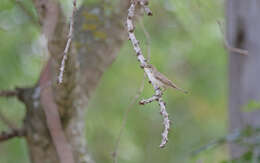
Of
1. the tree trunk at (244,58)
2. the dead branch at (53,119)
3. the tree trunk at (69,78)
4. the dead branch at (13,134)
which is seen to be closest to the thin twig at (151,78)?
the dead branch at (53,119)

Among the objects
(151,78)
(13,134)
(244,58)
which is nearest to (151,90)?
(244,58)

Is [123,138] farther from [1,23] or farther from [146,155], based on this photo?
[1,23]

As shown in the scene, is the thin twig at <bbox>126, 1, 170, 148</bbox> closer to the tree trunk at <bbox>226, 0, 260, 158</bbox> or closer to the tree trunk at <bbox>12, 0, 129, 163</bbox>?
the tree trunk at <bbox>12, 0, 129, 163</bbox>

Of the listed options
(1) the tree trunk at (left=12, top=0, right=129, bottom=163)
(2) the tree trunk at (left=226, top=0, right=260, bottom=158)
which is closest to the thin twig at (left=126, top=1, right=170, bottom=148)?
(1) the tree trunk at (left=12, top=0, right=129, bottom=163)

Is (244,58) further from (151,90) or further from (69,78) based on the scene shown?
(69,78)

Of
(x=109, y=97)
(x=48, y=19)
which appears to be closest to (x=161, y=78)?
(x=48, y=19)

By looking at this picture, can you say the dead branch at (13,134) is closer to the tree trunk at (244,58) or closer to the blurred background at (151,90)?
the blurred background at (151,90)
